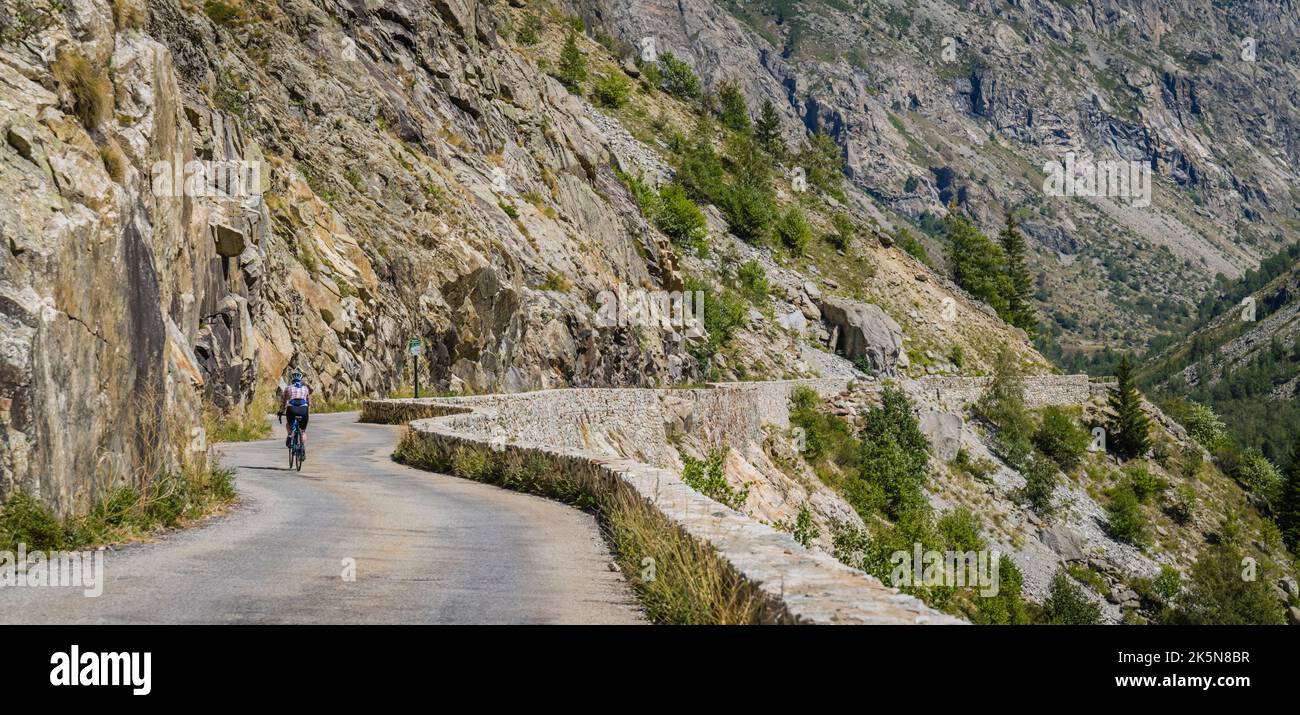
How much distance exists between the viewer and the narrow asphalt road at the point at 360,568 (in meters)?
6.24

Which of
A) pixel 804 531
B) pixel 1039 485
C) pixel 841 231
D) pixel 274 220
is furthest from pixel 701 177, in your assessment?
pixel 804 531

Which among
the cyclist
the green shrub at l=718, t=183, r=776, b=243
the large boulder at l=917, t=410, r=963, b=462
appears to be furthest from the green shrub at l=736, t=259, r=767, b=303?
the cyclist

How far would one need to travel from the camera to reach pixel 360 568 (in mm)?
8172

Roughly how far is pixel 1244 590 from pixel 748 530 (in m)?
60.8

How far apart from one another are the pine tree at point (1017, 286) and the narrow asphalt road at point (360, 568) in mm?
99110

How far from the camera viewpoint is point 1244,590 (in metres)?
55.4

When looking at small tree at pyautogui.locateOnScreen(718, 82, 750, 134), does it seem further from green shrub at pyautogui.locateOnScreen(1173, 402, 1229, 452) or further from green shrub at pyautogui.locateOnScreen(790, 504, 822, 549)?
green shrub at pyautogui.locateOnScreen(790, 504, 822, 549)

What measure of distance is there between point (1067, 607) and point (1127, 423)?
35.9 meters

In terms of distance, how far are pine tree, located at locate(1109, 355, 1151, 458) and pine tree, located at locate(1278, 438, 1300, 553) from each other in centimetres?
1183

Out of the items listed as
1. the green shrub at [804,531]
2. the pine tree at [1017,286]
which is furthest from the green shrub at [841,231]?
the green shrub at [804,531]

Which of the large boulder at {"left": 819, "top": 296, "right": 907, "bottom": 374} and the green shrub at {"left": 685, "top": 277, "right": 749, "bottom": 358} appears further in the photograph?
the large boulder at {"left": 819, "top": 296, "right": 907, "bottom": 374}

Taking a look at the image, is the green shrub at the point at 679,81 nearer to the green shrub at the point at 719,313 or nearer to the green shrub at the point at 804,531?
the green shrub at the point at 719,313

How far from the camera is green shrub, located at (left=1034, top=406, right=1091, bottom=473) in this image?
2672 inches
